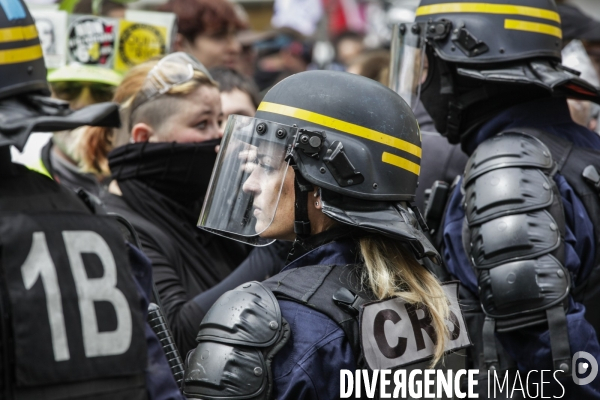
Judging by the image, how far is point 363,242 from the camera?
2.40 m

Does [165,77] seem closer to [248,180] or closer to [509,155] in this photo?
[248,180]

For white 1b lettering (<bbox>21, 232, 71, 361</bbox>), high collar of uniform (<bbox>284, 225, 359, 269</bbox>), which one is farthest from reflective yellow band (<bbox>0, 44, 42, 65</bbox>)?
high collar of uniform (<bbox>284, 225, 359, 269</bbox>)

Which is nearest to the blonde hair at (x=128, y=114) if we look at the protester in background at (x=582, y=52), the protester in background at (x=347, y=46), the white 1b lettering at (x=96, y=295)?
the white 1b lettering at (x=96, y=295)

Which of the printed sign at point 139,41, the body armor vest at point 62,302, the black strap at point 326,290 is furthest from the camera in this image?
the printed sign at point 139,41

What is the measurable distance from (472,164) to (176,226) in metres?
1.32

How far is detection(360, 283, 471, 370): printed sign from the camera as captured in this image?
84.1 inches

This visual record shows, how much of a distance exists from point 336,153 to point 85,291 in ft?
2.98

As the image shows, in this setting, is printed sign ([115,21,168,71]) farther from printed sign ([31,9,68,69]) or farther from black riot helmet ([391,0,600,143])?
black riot helmet ([391,0,600,143])

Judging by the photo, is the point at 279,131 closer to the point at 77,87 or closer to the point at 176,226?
the point at 176,226

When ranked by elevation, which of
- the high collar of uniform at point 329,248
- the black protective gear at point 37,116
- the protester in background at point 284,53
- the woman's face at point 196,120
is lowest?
the protester in background at point 284,53

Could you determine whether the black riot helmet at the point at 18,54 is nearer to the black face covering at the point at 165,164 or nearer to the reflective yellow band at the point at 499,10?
the black face covering at the point at 165,164

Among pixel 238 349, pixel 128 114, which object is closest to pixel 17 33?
pixel 238 349

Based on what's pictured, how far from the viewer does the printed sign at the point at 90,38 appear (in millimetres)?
5047

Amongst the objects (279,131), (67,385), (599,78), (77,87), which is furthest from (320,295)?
(599,78)
